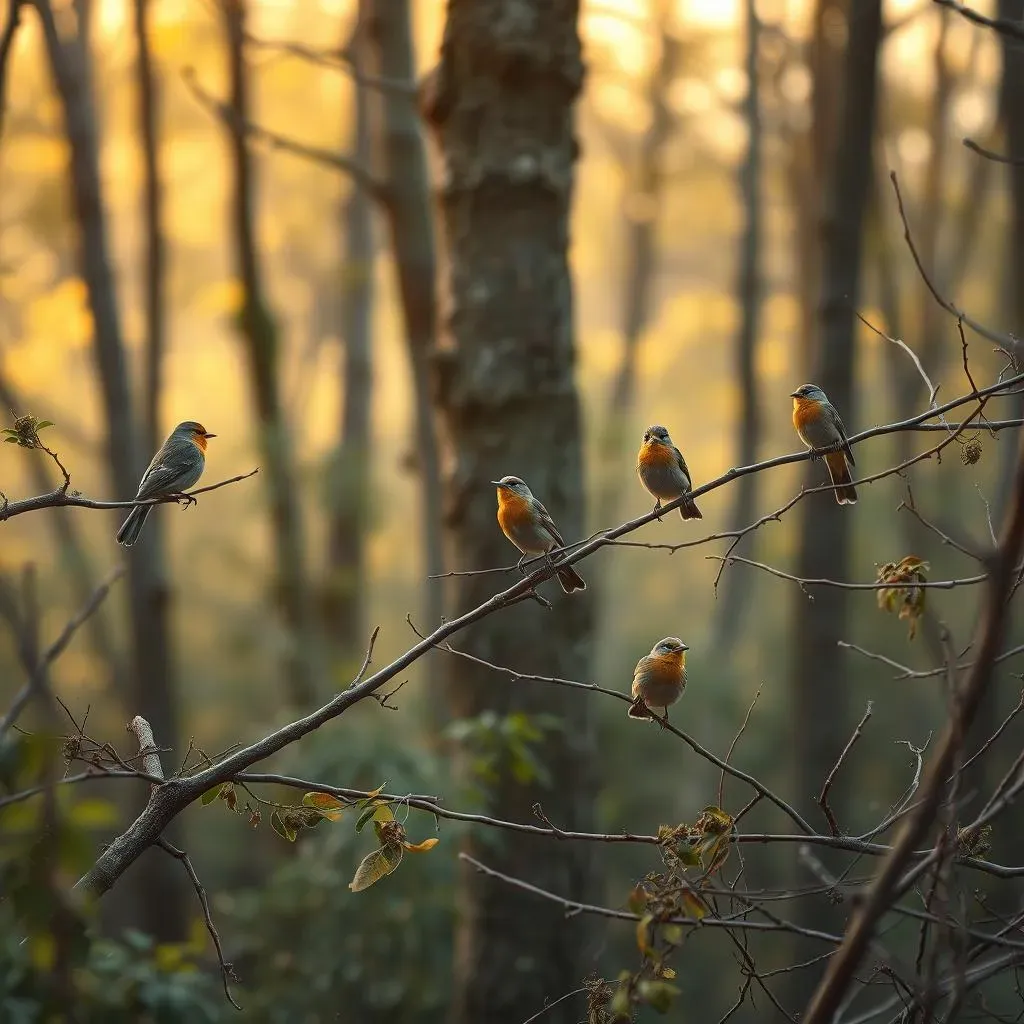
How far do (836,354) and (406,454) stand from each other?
125 inches

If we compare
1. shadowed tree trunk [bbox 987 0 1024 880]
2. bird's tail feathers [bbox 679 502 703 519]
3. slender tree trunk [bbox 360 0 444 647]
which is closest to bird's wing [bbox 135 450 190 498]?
bird's tail feathers [bbox 679 502 703 519]

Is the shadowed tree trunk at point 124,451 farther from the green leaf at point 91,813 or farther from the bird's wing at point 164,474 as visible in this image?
the green leaf at point 91,813

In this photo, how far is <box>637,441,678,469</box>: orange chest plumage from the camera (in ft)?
15.1

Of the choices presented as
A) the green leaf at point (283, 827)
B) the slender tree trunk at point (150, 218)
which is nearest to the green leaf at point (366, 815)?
the green leaf at point (283, 827)

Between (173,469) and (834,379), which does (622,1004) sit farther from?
(834,379)

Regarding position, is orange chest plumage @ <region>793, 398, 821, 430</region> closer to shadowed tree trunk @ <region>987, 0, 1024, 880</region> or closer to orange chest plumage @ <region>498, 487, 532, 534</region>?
orange chest plumage @ <region>498, 487, 532, 534</region>

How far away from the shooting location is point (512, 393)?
216 inches

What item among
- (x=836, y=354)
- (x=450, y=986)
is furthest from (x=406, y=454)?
(x=450, y=986)

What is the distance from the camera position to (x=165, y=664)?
8578 mm

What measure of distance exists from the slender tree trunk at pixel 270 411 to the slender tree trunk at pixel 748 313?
16.3ft

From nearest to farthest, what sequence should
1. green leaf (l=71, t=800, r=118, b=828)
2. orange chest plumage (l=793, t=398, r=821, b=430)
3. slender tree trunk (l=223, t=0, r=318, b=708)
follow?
green leaf (l=71, t=800, r=118, b=828) → orange chest plumage (l=793, t=398, r=821, b=430) → slender tree trunk (l=223, t=0, r=318, b=708)

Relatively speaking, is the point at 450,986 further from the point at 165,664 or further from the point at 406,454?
the point at 406,454

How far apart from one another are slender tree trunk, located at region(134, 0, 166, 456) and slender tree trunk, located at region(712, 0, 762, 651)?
621 centimetres

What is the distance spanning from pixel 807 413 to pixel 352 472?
8.19m
